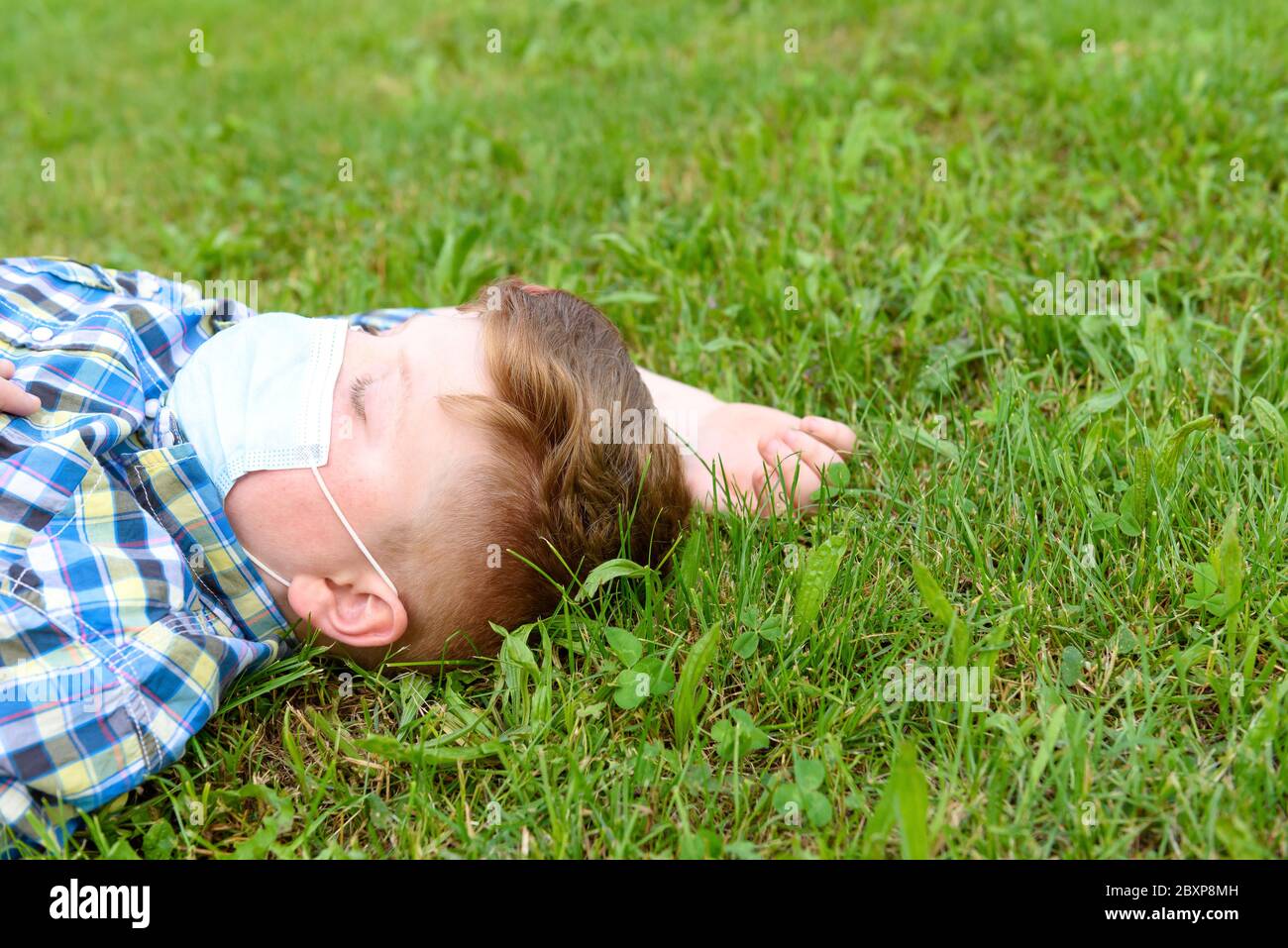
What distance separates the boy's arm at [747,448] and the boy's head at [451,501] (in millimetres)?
274

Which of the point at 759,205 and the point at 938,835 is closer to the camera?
the point at 938,835

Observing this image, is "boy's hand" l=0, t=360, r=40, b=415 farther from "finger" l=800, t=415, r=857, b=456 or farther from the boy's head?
"finger" l=800, t=415, r=857, b=456

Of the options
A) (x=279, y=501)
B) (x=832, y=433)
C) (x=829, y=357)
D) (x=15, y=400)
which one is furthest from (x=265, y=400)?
(x=829, y=357)

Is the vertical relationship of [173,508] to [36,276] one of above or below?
below

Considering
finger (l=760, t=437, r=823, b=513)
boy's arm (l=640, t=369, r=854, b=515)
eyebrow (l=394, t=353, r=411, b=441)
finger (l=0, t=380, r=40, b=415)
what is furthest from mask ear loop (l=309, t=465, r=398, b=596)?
finger (l=760, t=437, r=823, b=513)

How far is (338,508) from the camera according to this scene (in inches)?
81.5

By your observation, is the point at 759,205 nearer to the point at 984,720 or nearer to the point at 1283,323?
the point at 1283,323

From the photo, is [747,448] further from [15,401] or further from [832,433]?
[15,401]

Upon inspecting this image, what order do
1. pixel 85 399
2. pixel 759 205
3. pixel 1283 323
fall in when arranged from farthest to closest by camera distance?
1. pixel 759 205
2. pixel 1283 323
3. pixel 85 399

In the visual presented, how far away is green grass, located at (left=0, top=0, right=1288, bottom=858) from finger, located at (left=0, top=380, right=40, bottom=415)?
2.21 feet

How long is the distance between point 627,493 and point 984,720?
79 cm

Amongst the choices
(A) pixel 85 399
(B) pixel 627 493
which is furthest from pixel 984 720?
(A) pixel 85 399

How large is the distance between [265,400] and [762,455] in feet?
3.50

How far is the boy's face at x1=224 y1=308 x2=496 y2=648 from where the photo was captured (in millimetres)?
2062
